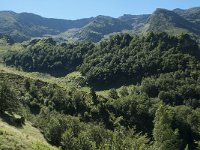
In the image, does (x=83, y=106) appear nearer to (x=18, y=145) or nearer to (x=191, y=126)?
(x=191, y=126)

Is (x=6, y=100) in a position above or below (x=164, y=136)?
above

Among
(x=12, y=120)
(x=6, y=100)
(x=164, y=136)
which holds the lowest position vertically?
(x=164, y=136)

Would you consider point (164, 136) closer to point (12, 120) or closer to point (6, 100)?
point (12, 120)

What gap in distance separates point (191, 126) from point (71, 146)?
85.1m

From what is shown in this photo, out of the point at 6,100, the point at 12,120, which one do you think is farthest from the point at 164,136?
the point at 6,100

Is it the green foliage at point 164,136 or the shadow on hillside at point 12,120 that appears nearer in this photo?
the shadow on hillside at point 12,120

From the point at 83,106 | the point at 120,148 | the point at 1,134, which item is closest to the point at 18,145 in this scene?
the point at 1,134

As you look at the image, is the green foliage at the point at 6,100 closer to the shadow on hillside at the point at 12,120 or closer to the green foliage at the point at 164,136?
the shadow on hillside at the point at 12,120

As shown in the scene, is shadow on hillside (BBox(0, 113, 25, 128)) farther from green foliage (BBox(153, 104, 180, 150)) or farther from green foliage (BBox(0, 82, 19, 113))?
green foliage (BBox(153, 104, 180, 150))

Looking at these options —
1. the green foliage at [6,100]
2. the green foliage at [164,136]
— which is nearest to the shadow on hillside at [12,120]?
the green foliage at [6,100]

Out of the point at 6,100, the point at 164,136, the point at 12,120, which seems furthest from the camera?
the point at 6,100

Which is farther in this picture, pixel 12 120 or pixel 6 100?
pixel 6 100

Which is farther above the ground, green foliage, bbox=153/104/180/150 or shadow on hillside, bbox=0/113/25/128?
shadow on hillside, bbox=0/113/25/128

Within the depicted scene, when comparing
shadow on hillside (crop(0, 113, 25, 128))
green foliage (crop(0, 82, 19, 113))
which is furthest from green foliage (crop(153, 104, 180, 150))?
green foliage (crop(0, 82, 19, 113))
